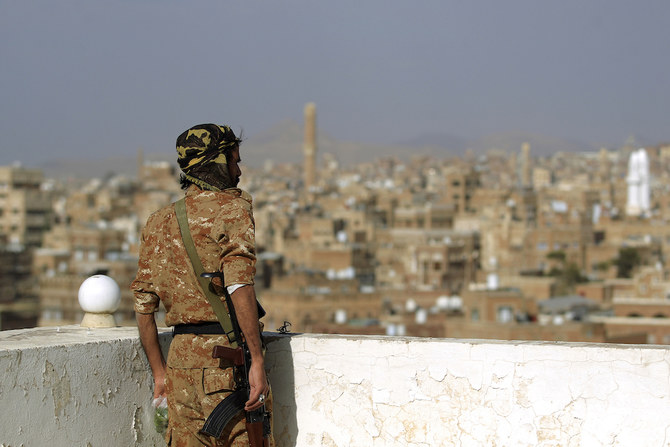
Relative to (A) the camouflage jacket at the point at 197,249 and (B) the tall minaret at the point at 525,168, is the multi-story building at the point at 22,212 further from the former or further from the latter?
(A) the camouflage jacket at the point at 197,249

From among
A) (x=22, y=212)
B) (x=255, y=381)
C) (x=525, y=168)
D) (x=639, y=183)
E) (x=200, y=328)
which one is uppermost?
A: (x=525, y=168)

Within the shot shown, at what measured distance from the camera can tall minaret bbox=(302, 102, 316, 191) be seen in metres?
127

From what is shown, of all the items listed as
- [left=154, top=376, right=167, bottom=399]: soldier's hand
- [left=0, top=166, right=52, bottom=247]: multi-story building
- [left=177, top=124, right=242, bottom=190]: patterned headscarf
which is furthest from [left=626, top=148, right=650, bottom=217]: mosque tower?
[left=177, top=124, right=242, bottom=190]: patterned headscarf

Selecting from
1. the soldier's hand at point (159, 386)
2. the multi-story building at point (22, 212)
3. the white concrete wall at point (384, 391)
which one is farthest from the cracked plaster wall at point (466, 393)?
the multi-story building at point (22, 212)

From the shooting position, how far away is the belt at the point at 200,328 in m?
3.42

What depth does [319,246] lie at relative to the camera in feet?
229

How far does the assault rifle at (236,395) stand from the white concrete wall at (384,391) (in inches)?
19.7

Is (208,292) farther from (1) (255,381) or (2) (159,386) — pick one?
(2) (159,386)

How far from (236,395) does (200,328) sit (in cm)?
22

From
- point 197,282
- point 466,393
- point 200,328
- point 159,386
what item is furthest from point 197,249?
point 466,393

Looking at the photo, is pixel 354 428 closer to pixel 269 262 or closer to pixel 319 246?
pixel 269 262

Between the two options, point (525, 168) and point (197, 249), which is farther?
point (525, 168)

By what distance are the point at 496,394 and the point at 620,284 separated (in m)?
49.5

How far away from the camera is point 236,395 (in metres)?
3.39
